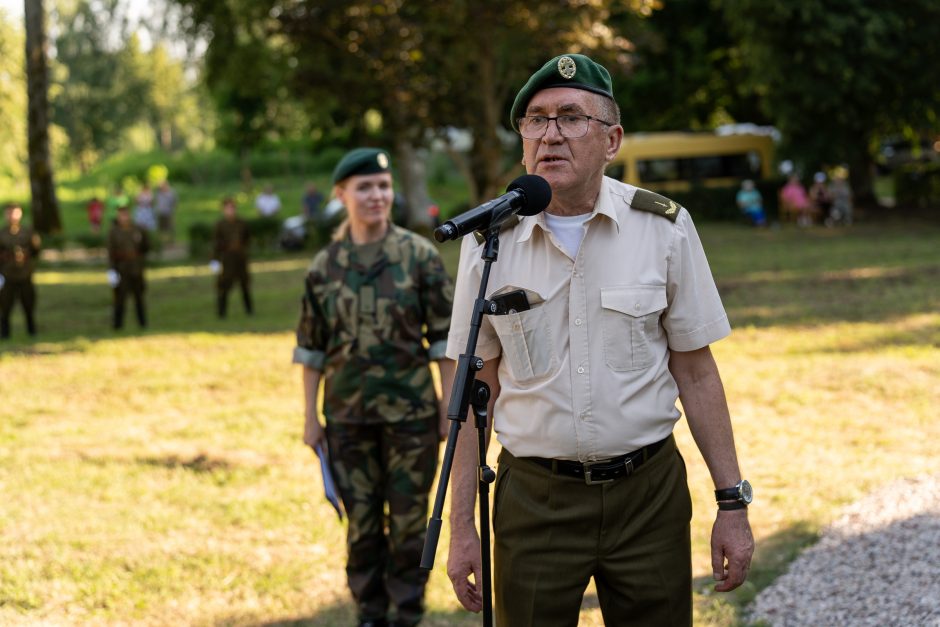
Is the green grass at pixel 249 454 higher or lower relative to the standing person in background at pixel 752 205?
lower

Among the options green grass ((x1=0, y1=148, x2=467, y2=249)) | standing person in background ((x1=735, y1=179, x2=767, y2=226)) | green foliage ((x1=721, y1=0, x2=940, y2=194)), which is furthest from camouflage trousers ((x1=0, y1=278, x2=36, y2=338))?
green grass ((x1=0, y1=148, x2=467, y2=249))

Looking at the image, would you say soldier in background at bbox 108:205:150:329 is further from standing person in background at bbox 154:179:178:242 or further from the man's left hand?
standing person in background at bbox 154:179:178:242

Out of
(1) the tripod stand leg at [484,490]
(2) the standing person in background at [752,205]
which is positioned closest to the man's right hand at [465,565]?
(1) the tripod stand leg at [484,490]

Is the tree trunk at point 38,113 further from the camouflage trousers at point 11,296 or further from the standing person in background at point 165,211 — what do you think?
the camouflage trousers at point 11,296

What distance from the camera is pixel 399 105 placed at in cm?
1948

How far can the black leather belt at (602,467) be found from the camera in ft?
10.5

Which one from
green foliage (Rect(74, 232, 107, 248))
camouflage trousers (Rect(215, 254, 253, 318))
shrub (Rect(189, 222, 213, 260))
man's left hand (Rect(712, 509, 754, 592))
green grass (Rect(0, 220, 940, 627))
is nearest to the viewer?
man's left hand (Rect(712, 509, 754, 592))

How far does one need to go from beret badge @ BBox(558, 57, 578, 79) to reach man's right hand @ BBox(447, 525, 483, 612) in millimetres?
1299

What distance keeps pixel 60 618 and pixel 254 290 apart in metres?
17.2

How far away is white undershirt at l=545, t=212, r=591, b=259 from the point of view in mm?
3213

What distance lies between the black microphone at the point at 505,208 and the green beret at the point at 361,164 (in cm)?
252

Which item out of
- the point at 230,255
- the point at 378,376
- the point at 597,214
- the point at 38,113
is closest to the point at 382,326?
the point at 378,376

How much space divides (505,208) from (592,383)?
607 mm

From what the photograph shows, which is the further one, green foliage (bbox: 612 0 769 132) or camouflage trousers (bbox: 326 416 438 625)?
green foliage (bbox: 612 0 769 132)
